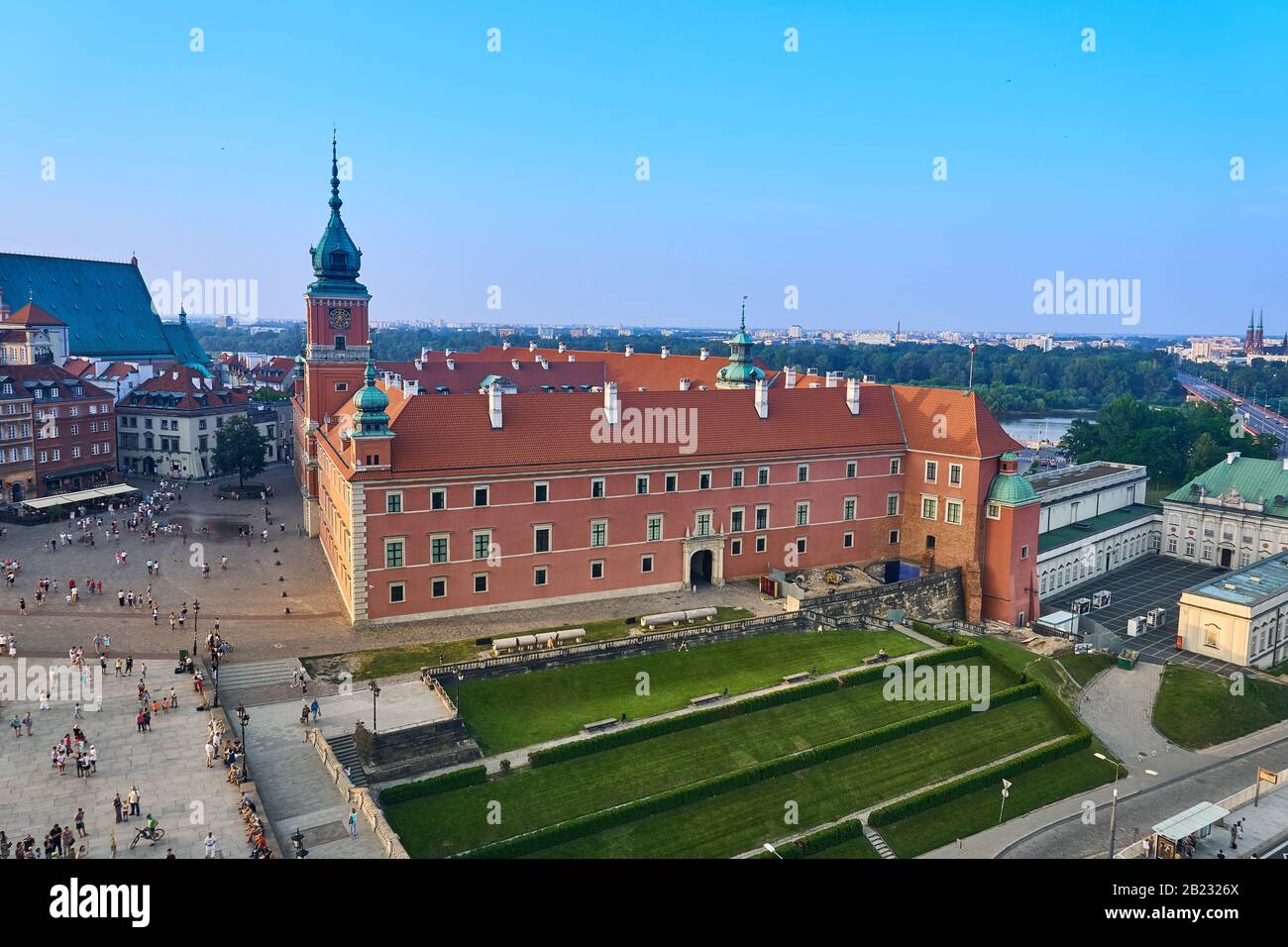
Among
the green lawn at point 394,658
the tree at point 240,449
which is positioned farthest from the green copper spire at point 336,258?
the green lawn at point 394,658

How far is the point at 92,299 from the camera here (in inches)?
4375

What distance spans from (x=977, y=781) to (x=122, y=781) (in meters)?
34.1

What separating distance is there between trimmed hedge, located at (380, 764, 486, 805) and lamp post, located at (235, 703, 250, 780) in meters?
4.90

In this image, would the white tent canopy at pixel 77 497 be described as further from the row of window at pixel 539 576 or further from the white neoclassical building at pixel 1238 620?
the white neoclassical building at pixel 1238 620

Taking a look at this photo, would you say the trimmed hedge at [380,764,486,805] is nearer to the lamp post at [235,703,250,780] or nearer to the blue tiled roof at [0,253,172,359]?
the lamp post at [235,703,250,780]

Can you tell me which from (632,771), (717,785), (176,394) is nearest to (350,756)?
(632,771)

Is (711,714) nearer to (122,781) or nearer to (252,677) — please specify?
(252,677)

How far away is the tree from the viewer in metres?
86.2

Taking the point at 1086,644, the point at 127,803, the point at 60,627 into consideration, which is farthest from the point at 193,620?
the point at 1086,644

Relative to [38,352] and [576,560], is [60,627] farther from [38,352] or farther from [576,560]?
[38,352]

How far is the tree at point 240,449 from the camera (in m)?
86.2

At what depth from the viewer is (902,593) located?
59469 millimetres

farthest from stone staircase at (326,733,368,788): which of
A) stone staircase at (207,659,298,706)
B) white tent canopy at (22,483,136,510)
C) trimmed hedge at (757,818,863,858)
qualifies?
white tent canopy at (22,483,136,510)
